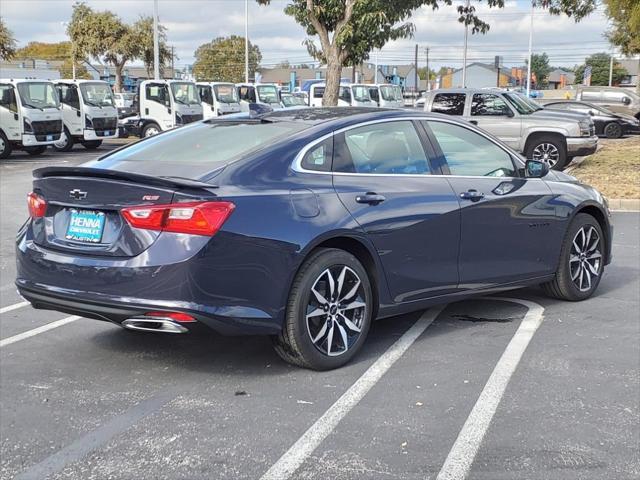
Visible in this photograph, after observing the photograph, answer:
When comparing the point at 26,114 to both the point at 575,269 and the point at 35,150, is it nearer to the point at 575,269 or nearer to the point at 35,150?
the point at 35,150

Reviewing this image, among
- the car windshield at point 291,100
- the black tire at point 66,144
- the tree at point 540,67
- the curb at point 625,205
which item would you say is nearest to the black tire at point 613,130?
the car windshield at point 291,100

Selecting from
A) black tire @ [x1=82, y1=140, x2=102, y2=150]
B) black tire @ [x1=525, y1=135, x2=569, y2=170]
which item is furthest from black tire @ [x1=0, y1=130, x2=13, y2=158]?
black tire @ [x1=525, y1=135, x2=569, y2=170]

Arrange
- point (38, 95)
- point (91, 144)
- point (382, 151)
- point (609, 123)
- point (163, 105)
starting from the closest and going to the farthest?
point (382, 151) → point (38, 95) → point (91, 144) → point (609, 123) → point (163, 105)

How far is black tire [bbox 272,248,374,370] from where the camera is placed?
14.4ft

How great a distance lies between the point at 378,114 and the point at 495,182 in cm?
107

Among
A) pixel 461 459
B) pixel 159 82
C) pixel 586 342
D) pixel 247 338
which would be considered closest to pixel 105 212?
pixel 247 338

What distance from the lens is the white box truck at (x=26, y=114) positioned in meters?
21.8

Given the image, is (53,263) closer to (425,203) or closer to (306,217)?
(306,217)

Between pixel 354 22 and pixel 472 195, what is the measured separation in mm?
12514

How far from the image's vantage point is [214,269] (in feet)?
13.3

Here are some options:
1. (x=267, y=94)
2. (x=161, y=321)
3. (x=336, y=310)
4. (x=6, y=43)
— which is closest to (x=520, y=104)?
(x=336, y=310)

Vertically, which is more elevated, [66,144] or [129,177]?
[129,177]

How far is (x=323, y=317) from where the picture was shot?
4.56m

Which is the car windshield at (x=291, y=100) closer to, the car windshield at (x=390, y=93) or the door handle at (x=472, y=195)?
the car windshield at (x=390, y=93)
